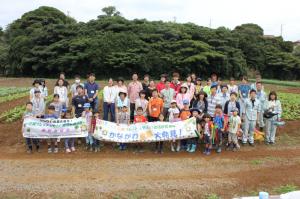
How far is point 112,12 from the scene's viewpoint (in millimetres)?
46000

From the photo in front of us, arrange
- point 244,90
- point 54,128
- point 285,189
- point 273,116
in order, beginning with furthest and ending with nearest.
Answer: point 244,90, point 273,116, point 54,128, point 285,189

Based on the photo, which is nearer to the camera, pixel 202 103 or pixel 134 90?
pixel 202 103

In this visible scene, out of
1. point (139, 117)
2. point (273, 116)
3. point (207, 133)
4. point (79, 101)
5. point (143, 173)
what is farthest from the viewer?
point (273, 116)

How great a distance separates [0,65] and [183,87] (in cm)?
3535

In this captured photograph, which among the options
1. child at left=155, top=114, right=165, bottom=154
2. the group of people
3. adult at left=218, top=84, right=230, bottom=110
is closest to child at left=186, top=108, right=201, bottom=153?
the group of people

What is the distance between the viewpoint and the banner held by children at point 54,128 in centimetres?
1083

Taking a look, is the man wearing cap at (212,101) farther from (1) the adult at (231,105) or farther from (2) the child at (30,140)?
(2) the child at (30,140)

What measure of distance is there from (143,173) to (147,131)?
2.19 metres

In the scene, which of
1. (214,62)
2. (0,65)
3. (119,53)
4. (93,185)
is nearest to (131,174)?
(93,185)

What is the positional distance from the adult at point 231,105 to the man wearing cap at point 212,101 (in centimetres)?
29

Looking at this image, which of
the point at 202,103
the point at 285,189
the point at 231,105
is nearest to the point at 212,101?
the point at 202,103

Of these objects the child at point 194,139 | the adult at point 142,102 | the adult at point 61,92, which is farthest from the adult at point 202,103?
the adult at point 61,92

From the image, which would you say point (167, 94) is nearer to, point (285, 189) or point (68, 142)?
point (68, 142)

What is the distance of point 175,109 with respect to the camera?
11227 millimetres
